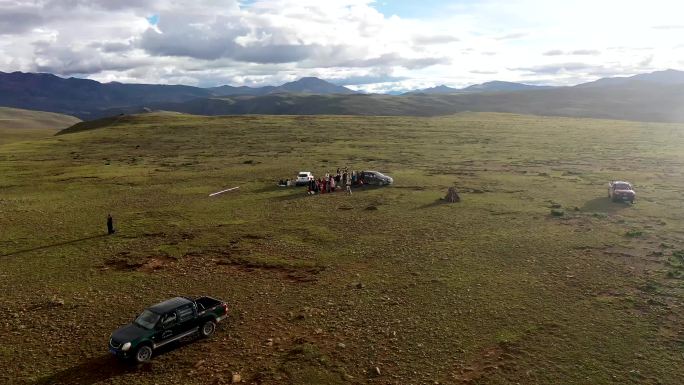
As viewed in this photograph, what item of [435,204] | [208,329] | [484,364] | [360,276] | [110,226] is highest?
[435,204]

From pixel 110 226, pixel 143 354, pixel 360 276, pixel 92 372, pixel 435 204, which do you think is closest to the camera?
pixel 92 372

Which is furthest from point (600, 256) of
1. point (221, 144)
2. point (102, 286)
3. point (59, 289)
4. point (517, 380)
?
point (221, 144)

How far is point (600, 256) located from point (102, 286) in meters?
32.4

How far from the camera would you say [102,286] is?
1095 inches

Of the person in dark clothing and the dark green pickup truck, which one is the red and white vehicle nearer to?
the dark green pickup truck

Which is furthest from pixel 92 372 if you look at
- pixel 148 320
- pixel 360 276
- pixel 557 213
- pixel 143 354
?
pixel 557 213

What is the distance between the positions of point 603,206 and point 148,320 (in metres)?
42.6

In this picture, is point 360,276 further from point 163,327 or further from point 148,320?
point 148,320

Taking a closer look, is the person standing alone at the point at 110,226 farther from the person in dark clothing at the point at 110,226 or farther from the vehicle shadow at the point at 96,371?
the vehicle shadow at the point at 96,371

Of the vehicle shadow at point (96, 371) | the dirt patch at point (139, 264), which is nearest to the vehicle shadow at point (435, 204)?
the dirt patch at point (139, 264)

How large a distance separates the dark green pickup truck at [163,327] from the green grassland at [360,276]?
2.25 feet

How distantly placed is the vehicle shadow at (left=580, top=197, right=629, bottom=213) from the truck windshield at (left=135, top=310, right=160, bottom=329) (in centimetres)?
3948

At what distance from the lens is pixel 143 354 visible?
19.9 m

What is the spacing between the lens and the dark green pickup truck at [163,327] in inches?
770
